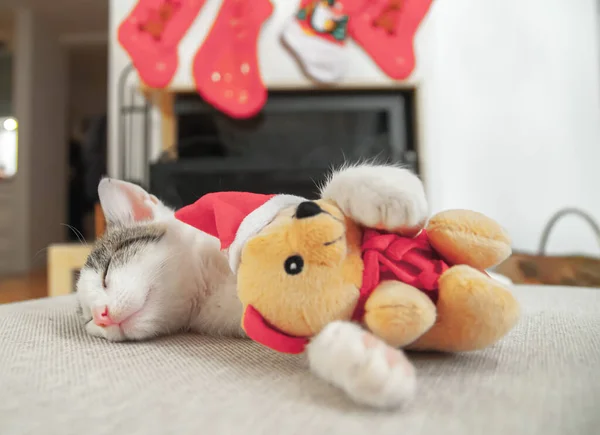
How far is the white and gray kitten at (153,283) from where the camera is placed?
57cm

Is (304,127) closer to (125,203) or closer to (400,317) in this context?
(125,203)

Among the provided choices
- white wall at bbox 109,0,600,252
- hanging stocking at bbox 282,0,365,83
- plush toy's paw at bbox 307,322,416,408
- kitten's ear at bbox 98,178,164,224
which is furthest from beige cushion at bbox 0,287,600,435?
white wall at bbox 109,0,600,252

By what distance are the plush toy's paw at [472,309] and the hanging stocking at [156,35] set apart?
1.77m

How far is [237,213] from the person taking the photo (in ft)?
1.51

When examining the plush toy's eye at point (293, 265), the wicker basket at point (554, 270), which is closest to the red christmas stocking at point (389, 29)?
the wicker basket at point (554, 270)

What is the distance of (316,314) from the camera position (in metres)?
0.37

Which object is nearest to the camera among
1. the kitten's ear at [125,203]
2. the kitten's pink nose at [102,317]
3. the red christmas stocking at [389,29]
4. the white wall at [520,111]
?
the kitten's pink nose at [102,317]

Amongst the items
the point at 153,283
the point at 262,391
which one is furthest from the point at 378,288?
the point at 153,283

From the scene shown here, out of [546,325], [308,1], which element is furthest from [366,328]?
[308,1]

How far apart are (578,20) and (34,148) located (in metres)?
4.36

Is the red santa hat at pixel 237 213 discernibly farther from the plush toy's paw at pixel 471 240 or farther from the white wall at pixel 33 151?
the white wall at pixel 33 151

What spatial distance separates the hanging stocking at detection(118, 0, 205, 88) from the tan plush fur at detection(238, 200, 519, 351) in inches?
66.2

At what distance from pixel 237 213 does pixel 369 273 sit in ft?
0.51

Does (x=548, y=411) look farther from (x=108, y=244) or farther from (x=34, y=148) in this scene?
(x=34, y=148)
